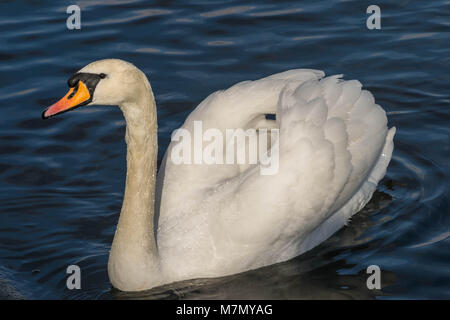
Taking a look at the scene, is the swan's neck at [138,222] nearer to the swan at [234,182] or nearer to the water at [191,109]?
the swan at [234,182]

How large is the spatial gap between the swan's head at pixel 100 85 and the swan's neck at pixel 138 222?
14.5 inches

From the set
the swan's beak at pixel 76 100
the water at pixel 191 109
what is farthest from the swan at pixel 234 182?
the water at pixel 191 109

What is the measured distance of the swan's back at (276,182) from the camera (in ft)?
24.1

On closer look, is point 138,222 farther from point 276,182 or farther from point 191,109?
point 191,109

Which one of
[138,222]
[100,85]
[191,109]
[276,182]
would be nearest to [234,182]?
[276,182]

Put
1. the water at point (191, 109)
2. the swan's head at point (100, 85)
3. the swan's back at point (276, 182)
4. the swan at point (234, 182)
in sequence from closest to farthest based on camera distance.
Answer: the swan's head at point (100, 85)
the swan at point (234, 182)
the swan's back at point (276, 182)
the water at point (191, 109)

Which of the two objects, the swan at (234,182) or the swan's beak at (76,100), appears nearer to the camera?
the swan's beak at (76,100)

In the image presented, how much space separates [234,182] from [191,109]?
3.10 metres

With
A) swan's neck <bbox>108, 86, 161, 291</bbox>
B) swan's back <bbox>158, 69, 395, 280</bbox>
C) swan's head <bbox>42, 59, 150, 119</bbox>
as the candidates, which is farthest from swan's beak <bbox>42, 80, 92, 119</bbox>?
swan's back <bbox>158, 69, 395, 280</bbox>

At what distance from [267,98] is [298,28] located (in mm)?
4601

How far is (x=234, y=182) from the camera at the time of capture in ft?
25.6

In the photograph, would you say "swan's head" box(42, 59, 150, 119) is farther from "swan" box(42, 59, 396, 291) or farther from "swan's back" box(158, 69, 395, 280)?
"swan's back" box(158, 69, 395, 280)

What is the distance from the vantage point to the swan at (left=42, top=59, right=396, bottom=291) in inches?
276

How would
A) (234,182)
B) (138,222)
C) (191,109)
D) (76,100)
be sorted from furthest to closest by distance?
(191,109) < (234,182) < (138,222) < (76,100)
